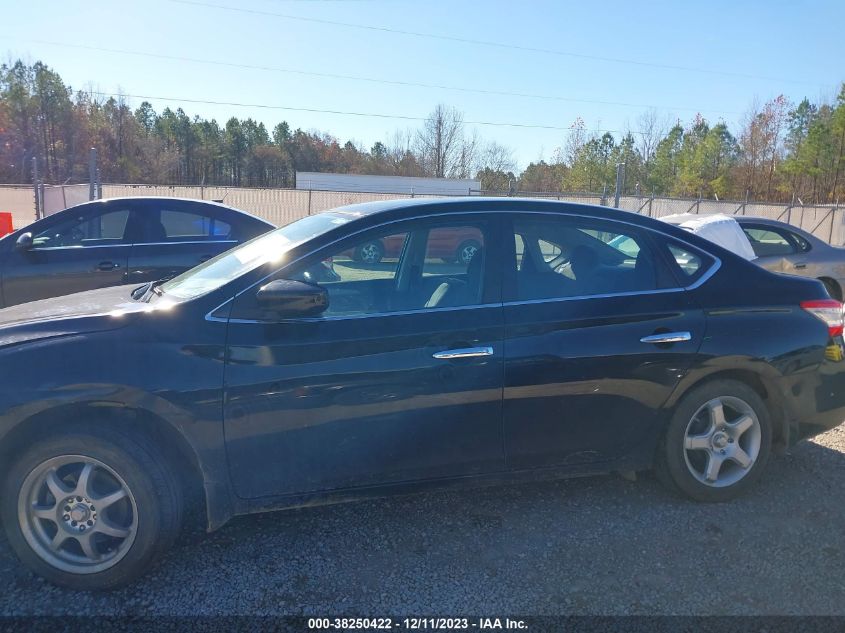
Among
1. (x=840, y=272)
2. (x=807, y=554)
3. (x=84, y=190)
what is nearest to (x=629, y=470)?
(x=807, y=554)

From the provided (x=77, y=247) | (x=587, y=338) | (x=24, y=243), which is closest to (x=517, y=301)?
(x=587, y=338)

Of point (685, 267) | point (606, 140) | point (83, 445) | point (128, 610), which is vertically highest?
point (606, 140)

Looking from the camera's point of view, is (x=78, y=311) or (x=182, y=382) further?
(x=78, y=311)

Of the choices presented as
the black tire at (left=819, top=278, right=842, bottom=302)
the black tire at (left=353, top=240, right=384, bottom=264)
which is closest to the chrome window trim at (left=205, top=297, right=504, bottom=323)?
the black tire at (left=353, top=240, right=384, bottom=264)

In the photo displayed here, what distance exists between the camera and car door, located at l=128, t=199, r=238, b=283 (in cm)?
649

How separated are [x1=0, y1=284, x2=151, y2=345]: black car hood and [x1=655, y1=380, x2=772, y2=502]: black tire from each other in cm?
280

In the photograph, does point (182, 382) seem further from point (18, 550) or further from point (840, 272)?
point (840, 272)

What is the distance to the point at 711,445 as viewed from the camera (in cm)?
352

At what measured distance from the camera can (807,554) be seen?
310 cm

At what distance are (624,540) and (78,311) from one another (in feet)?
9.49

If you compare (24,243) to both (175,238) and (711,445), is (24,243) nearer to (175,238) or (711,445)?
(175,238)

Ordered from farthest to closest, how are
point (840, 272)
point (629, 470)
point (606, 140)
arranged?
point (606, 140) → point (840, 272) → point (629, 470)

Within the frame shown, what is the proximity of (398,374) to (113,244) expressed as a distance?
4.89 meters

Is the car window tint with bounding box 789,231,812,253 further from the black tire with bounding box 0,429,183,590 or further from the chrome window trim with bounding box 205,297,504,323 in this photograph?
the black tire with bounding box 0,429,183,590
